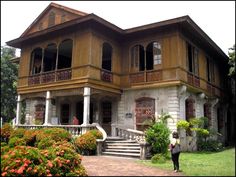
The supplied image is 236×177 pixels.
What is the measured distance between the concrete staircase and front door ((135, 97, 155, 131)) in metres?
2.06

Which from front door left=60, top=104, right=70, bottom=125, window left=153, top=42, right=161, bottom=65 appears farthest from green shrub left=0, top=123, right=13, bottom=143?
window left=153, top=42, right=161, bottom=65

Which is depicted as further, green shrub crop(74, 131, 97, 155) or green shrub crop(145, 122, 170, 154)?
green shrub crop(74, 131, 97, 155)

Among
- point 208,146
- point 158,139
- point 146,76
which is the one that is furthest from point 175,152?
point 208,146

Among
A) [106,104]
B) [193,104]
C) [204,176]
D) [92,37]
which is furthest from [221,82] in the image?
[204,176]

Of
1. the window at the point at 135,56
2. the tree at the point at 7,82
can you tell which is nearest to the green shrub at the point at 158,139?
the window at the point at 135,56

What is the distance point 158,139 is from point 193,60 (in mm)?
8909

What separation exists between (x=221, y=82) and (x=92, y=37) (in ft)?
48.4

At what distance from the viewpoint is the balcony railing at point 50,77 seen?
18612 millimetres

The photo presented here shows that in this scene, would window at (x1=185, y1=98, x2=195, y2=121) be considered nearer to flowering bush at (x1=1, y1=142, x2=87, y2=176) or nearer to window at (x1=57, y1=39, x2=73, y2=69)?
window at (x1=57, y1=39, x2=73, y2=69)

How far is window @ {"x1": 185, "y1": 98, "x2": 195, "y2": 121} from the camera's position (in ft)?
61.5

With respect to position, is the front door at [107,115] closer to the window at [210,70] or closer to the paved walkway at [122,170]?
the window at [210,70]

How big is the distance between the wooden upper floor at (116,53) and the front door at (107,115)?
1.79 metres

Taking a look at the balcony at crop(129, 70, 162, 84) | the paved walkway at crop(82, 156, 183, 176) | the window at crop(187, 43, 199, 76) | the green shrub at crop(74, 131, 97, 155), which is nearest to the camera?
the paved walkway at crop(82, 156, 183, 176)

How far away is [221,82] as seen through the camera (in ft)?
87.6
